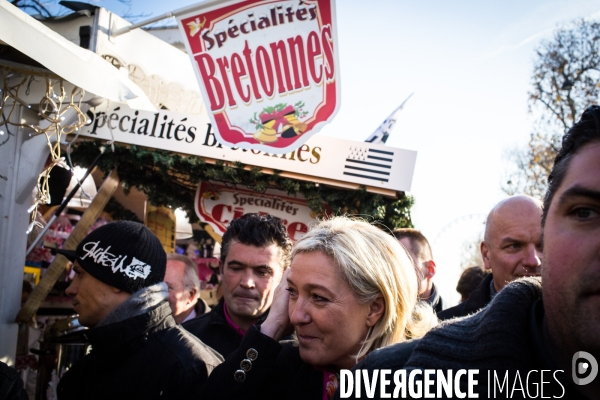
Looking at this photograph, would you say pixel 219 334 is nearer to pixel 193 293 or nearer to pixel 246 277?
pixel 246 277

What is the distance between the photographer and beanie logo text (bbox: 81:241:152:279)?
274 centimetres

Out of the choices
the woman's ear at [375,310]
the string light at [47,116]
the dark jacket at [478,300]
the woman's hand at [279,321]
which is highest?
the string light at [47,116]

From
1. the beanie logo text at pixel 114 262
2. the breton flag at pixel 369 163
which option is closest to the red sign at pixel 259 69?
the breton flag at pixel 369 163

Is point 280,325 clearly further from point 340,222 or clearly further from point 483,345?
point 483,345

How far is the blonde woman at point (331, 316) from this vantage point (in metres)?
2.04

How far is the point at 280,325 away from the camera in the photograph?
2.33 meters

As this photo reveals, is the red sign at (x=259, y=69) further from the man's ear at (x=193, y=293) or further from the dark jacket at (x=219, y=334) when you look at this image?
the dark jacket at (x=219, y=334)

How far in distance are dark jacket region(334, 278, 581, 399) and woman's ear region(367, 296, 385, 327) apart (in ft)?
2.59

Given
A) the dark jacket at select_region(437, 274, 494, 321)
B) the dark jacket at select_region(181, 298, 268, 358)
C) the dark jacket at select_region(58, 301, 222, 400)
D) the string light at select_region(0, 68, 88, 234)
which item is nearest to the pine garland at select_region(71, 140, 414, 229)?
the string light at select_region(0, 68, 88, 234)

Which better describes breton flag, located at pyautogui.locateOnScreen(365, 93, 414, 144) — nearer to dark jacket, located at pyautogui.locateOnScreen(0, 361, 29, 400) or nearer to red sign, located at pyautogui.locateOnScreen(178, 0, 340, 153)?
red sign, located at pyautogui.locateOnScreen(178, 0, 340, 153)

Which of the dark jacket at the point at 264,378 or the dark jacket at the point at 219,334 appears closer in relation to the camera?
the dark jacket at the point at 264,378

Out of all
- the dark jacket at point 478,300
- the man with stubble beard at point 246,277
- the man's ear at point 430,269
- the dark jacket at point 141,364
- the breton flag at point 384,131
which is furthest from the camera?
the breton flag at point 384,131

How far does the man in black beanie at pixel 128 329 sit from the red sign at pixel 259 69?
2.27 metres

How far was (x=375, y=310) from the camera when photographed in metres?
2.09
